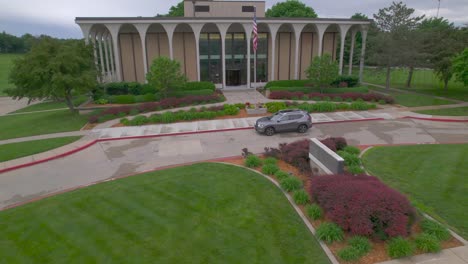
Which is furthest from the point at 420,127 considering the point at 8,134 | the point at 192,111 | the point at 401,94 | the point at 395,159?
the point at 8,134

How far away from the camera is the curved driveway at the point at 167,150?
13.8m

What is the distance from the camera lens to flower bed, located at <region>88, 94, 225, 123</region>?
81.4ft

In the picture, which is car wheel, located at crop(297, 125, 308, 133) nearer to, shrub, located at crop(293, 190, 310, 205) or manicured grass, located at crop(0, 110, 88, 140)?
shrub, located at crop(293, 190, 310, 205)

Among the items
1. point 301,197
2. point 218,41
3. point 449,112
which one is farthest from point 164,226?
point 218,41

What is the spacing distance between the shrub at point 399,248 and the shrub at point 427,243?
327 millimetres

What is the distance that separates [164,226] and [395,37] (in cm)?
3511

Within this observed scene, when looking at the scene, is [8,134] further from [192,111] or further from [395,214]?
[395,214]

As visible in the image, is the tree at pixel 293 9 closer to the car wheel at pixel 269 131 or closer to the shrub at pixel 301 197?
the car wheel at pixel 269 131

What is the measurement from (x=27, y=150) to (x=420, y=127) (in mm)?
25358

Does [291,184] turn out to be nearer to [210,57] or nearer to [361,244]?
[361,244]

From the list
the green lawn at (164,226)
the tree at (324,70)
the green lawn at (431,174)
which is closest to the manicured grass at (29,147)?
the green lawn at (164,226)

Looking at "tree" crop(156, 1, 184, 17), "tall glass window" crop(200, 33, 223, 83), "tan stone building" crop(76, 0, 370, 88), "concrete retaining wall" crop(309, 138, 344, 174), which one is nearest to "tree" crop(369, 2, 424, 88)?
"tan stone building" crop(76, 0, 370, 88)

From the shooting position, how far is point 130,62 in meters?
38.5

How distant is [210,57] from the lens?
3981 centimetres
